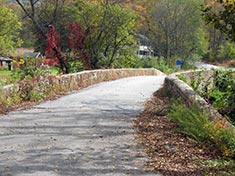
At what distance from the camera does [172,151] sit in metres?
6.80

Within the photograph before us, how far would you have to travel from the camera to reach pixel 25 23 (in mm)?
66438

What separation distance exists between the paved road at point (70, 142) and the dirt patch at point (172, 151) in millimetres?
226

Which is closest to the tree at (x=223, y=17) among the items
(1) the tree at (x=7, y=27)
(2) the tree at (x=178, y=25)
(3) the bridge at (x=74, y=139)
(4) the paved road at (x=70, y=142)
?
(3) the bridge at (x=74, y=139)

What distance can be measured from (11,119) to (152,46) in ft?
189

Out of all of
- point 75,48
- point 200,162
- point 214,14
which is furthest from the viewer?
point 75,48

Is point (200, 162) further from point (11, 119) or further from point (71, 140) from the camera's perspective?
point (11, 119)

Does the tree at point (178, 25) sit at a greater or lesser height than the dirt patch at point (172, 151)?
greater

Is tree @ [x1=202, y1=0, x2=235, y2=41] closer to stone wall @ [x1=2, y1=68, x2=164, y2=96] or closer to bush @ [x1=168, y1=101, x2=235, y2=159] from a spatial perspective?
bush @ [x1=168, y1=101, x2=235, y2=159]

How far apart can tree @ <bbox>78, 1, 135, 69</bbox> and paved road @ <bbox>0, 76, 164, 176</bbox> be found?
1997cm

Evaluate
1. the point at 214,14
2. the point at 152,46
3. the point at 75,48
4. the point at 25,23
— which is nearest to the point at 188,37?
the point at 152,46

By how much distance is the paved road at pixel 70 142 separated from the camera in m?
5.69

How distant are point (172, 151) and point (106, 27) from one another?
26.6 m

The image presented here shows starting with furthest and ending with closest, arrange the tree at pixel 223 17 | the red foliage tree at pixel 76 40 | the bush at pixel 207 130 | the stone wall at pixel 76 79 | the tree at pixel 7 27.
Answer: the tree at pixel 7 27 → the red foliage tree at pixel 76 40 → the stone wall at pixel 76 79 → the tree at pixel 223 17 → the bush at pixel 207 130

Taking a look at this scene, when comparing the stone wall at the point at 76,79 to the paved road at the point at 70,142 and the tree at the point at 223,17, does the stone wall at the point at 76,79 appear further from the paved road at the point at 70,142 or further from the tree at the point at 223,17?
the tree at the point at 223,17
